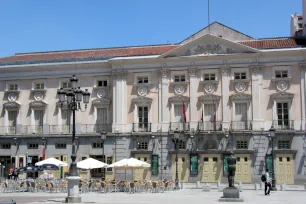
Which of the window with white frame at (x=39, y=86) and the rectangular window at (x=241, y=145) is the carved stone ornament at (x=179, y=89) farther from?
the window with white frame at (x=39, y=86)

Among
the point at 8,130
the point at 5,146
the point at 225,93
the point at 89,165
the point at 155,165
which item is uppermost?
the point at 225,93

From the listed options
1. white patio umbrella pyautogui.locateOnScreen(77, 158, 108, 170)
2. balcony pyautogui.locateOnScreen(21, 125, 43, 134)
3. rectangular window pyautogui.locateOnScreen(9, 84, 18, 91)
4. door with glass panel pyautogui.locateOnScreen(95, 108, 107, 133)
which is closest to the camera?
white patio umbrella pyautogui.locateOnScreen(77, 158, 108, 170)

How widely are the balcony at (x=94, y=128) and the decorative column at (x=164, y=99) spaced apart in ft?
15.6

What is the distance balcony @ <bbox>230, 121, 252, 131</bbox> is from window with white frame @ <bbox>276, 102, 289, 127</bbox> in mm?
2332

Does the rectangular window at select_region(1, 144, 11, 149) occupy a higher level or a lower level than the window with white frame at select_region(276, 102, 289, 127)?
lower

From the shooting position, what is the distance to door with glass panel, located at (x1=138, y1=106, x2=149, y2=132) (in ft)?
139

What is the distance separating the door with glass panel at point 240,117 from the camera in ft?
132

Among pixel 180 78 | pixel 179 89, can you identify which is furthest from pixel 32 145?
pixel 180 78

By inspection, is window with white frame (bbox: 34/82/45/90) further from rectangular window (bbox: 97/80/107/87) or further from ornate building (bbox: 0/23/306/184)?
rectangular window (bbox: 97/80/107/87)

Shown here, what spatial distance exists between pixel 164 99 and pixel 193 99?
96.2 inches

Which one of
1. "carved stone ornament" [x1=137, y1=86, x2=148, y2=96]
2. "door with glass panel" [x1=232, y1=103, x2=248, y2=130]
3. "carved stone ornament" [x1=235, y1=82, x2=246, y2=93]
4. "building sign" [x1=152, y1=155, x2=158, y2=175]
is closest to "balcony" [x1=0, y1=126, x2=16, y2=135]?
"carved stone ornament" [x1=137, y1=86, x2=148, y2=96]

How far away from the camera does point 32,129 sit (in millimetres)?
44750

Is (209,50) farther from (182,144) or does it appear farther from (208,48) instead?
(182,144)

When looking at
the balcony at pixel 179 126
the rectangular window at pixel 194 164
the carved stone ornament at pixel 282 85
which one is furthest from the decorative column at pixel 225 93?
the carved stone ornament at pixel 282 85
